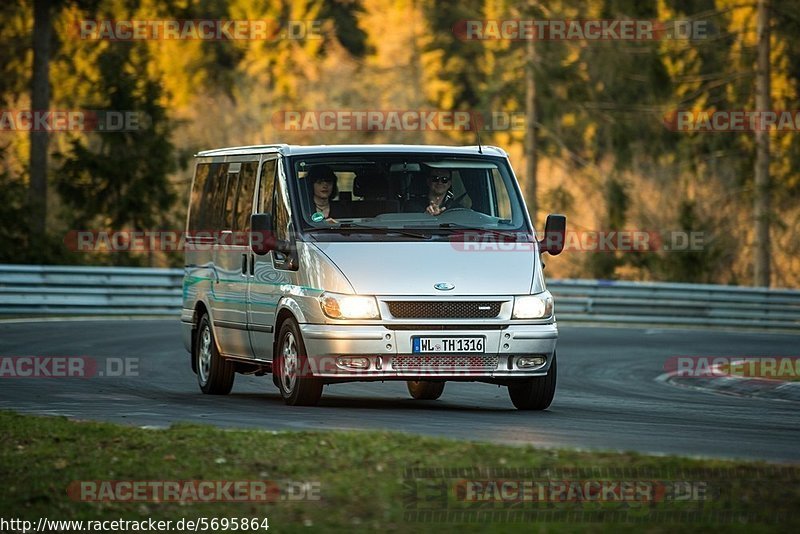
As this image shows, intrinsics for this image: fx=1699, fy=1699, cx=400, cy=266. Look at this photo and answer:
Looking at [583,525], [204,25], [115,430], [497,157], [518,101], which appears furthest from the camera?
[204,25]

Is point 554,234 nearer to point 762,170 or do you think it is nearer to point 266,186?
point 266,186

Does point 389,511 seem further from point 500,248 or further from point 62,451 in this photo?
point 500,248

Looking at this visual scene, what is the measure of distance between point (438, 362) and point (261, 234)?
202 centimetres

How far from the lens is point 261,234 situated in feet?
48.0

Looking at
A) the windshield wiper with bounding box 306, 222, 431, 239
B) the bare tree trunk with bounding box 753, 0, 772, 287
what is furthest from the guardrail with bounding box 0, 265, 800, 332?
the windshield wiper with bounding box 306, 222, 431, 239

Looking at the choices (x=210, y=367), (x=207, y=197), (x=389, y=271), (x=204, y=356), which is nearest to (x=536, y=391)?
(x=389, y=271)

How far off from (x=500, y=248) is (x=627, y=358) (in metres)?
9.34

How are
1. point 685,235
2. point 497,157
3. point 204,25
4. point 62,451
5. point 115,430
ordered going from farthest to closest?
point 204,25
point 685,235
point 497,157
point 115,430
point 62,451

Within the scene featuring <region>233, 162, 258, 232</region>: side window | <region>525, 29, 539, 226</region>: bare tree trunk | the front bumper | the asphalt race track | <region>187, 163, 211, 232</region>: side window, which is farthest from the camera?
<region>525, 29, 539, 226</region>: bare tree trunk

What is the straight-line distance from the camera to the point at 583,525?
8039 mm

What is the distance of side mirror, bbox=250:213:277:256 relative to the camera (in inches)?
568

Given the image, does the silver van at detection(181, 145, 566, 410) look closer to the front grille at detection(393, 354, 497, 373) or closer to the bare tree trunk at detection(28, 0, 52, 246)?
the front grille at detection(393, 354, 497, 373)

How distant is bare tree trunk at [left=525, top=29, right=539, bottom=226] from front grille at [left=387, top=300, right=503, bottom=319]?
29711 mm

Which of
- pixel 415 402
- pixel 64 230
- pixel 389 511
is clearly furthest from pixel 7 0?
pixel 389 511
